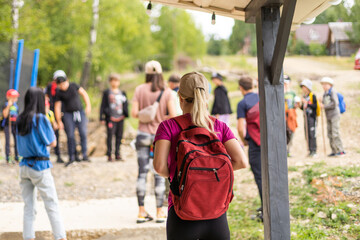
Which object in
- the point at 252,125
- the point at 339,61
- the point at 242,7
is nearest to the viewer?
the point at 242,7

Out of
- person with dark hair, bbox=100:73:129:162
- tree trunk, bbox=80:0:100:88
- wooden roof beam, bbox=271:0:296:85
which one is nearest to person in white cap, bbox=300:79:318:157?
person with dark hair, bbox=100:73:129:162

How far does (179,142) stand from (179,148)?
36mm

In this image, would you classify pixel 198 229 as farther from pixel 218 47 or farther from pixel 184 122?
pixel 218 47

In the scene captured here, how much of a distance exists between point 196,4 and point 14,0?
11.6 metres

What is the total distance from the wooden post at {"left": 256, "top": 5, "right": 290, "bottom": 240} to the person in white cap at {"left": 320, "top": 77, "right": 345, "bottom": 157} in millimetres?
3983

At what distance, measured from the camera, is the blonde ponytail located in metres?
2.62

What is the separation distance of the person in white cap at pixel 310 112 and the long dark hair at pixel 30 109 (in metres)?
5.36

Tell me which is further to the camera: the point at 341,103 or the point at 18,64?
the point at 18,64

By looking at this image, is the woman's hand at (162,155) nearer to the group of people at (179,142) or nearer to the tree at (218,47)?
the group of people at (179,142)

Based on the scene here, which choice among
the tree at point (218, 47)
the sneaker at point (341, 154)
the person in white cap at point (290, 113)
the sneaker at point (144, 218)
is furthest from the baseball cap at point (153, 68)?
the tree at point (218, 47)

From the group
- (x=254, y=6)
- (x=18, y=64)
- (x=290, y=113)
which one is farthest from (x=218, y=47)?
(x=254, y=6)

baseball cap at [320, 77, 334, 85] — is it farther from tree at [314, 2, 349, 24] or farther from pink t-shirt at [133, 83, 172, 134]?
pink t-shirt at [133, 83, 172, 134]

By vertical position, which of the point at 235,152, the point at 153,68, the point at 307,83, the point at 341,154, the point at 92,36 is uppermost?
the point at 92,36

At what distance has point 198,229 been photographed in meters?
2.54
